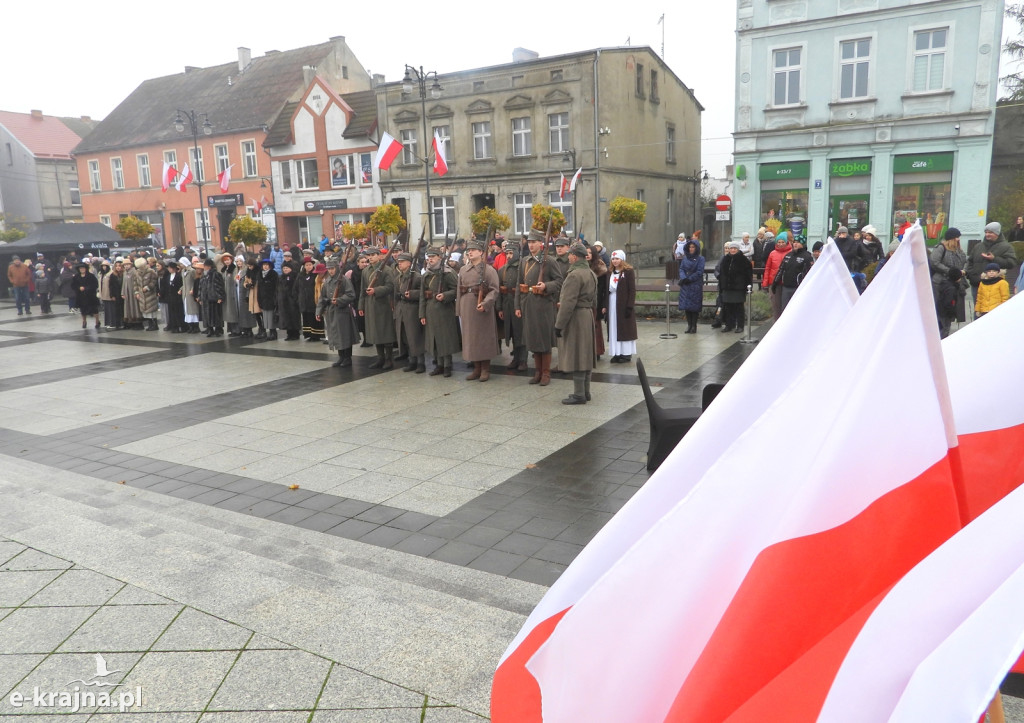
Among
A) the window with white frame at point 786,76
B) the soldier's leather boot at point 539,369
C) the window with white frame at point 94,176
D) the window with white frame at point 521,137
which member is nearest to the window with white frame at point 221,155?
the window with white frame at point 94,176

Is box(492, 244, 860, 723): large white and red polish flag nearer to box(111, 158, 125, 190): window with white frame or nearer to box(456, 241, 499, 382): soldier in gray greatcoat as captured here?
box(456, 241, 499, 382): soldier in gray greatcoat

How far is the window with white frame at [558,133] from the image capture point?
35688 millimetres

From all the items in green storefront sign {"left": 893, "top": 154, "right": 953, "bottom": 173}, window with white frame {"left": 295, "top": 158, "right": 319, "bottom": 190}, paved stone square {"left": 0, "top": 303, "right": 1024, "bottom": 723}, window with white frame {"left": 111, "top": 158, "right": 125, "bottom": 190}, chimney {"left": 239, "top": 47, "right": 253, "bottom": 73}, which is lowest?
paved stone square {"left": 0, "top": 303, "right": 1024, "bottom": 723}

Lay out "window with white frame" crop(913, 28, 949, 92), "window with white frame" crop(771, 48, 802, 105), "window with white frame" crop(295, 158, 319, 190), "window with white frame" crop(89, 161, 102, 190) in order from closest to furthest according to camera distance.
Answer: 1. "window with white frame" crop(913, 28, 949, 92)
2. "window with white frame" crop(771, 48, 802, 105)
3. "window with white frame" crop(295, 158, 319, 190)
4. "window with white frame" crop(89, 161, 102, 190)

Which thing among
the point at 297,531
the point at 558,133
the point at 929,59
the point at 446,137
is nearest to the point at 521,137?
the point at 558,133

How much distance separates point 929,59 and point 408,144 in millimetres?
24642

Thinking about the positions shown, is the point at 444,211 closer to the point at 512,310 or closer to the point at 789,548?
the point at 512,310

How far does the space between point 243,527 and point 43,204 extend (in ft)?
221

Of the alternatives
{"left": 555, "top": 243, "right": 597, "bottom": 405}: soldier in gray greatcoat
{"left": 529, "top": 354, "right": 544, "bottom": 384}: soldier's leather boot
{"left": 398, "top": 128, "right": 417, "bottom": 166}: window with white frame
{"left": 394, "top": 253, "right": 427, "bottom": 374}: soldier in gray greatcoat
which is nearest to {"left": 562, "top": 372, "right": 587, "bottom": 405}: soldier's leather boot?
{"left": 555, "top": 243, "right": 597, "bottom": 405}: soldier in gray greatcoat

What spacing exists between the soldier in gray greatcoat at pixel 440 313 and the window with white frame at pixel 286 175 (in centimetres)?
3656

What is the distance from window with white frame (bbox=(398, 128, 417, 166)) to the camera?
4028 cm

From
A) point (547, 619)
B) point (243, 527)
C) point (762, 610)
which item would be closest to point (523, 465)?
point (243, 527)

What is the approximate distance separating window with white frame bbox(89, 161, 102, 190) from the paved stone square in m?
49.7

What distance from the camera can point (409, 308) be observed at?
1212 centimetres
